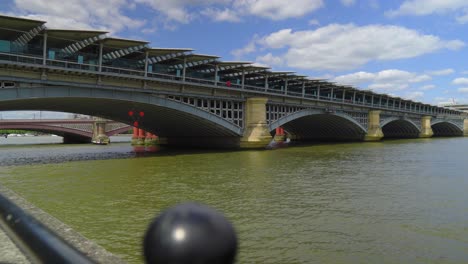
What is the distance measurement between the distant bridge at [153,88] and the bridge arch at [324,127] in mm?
195

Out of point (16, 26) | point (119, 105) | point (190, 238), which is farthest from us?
point (119, 105)

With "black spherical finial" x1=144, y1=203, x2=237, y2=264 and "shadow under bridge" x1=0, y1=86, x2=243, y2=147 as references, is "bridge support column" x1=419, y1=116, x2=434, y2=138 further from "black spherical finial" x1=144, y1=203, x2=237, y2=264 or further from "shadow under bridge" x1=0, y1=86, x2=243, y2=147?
"black spherical finial" x1=144, y1=203, x2=237, y2=264

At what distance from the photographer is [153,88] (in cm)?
2888

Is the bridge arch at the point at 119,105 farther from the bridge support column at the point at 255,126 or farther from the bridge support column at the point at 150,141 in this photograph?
the bridge support column at the point at 150,141

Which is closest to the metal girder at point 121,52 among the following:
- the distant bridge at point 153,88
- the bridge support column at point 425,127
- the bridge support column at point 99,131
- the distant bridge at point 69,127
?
the distant bridge at point 153,88

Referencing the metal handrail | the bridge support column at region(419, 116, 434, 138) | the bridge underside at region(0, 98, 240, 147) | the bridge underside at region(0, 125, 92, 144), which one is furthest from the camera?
the bridge support column at region(419, 116, 434, 138)

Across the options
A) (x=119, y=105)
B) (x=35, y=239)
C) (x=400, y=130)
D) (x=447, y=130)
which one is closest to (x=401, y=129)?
(x=400, y=130)

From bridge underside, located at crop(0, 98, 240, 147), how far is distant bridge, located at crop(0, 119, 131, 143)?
88.4 feet

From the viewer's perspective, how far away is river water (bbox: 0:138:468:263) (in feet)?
23.0

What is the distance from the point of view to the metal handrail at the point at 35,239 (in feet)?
8.82

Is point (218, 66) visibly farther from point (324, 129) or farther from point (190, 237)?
point (190, 237)

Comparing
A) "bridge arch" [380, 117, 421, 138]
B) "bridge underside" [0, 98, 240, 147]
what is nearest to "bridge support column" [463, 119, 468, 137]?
"bridge arch" [380, 117, 421, 138]

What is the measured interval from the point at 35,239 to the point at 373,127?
191 ft

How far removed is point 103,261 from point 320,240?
4.71m
